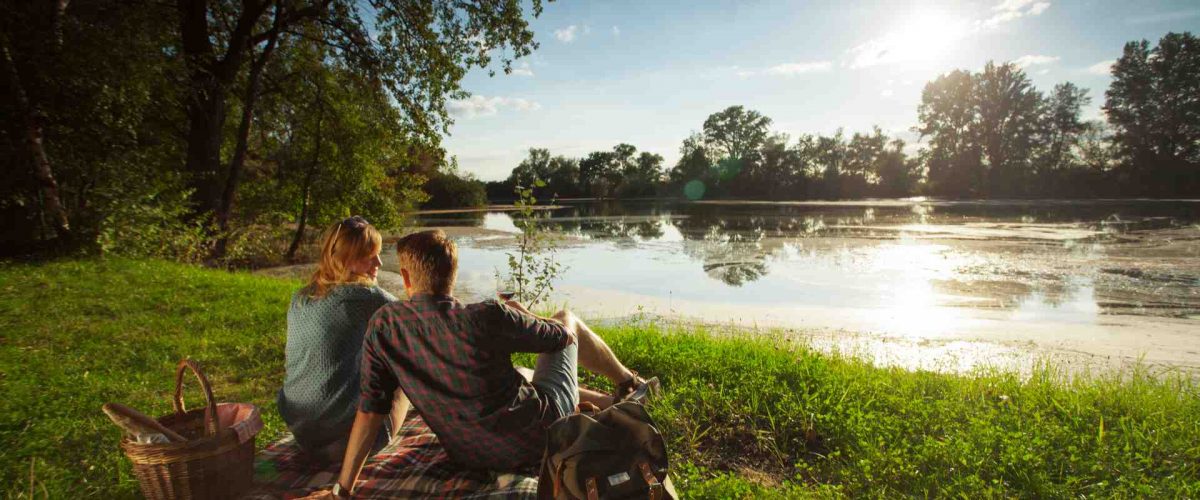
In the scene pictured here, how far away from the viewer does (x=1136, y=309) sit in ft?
24.1

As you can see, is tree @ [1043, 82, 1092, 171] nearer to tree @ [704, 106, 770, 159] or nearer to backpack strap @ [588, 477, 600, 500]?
tree @ [704, 106, 770, 159]

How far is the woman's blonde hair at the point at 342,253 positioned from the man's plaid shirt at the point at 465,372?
428 millimetres

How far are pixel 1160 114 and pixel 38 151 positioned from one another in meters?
56.9

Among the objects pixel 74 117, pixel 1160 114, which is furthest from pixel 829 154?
pixel 74 117

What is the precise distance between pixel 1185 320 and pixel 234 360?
10583mm

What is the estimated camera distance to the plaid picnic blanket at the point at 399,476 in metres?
2.28

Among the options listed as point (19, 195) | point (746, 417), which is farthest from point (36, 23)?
point (746, 417)

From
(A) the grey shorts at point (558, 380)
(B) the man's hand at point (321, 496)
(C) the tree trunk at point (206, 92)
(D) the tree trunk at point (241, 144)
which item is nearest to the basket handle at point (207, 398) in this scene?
(B) the man's hand at point (321, 496)

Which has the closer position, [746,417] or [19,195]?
[746,417]

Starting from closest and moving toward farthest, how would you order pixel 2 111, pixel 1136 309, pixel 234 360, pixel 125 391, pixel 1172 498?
pixel 1172 498 < pixel 125 391 < pixel 234 360 < pixel 1136 309 < pixel 2 111

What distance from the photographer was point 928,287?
374 inches

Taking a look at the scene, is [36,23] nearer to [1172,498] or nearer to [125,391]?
[125,391]

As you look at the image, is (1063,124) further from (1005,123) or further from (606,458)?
(606,458)

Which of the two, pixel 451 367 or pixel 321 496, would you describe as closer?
pixel 451 367
